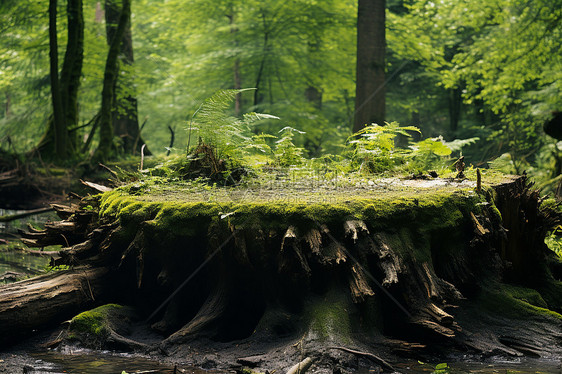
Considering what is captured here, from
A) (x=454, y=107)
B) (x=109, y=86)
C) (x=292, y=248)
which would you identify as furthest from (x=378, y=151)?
(x=454, y=107)

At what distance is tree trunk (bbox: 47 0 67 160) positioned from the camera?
10.7 metres

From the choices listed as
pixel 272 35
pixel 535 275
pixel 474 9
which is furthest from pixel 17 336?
pixel 474 9

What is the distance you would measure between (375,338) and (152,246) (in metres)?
2.04

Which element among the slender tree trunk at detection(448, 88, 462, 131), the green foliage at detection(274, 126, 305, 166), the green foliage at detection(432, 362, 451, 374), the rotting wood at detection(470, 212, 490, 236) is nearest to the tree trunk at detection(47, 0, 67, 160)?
the green foliage at detection(274, 126, 305, 166)

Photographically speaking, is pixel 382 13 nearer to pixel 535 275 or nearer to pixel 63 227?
pixel 535 275

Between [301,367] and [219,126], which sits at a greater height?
[219,126]

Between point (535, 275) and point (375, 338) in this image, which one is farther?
point (535, 275)

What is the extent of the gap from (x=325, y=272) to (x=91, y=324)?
1934 millimetres

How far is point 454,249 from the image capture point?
4.61 metres

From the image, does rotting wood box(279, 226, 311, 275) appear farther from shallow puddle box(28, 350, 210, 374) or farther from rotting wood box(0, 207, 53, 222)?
rotting wood box(0, 207, 53, 222)

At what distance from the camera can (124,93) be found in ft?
48.1

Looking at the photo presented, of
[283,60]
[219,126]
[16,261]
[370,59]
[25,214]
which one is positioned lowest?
[16,261]

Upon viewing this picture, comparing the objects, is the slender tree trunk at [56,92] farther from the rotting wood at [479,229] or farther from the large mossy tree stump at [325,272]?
the rotting wood at [479,229]

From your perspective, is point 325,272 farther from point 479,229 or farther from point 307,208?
point 479,229
